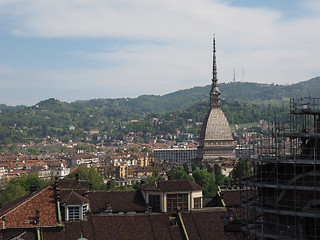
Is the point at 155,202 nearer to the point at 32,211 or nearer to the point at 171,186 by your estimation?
the point at 171,186

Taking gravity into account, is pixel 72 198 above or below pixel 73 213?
above

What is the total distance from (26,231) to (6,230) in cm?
123

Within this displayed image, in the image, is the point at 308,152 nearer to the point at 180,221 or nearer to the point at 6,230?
the point at 180,221

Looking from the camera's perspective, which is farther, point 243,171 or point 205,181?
point 205,181

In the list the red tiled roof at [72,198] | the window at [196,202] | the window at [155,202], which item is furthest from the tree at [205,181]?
the red tiled roof at [72,198]

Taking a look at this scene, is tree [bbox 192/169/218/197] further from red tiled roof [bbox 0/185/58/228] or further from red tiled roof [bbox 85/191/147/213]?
red tiled roof [bbox 0/185/58/228]

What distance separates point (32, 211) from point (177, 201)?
469 inches

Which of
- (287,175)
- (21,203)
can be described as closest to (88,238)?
(21,203)

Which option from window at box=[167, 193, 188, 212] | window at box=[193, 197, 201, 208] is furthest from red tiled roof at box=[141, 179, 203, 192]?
window at box=[193, 197, 201, 208]

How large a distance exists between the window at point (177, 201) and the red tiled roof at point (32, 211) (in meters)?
9.26

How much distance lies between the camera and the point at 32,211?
48062mm

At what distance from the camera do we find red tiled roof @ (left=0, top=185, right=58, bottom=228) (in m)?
46.8

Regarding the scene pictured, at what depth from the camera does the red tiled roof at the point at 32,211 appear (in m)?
46.8

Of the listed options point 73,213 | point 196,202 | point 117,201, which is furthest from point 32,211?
point 196,202
